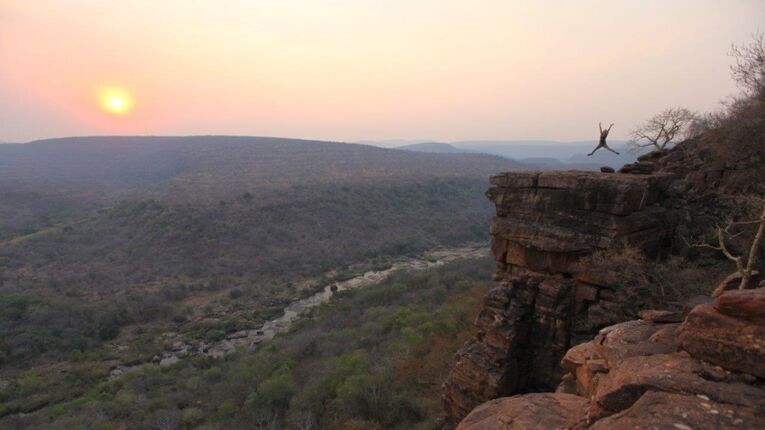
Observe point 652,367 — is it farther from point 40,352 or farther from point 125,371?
point 40,352

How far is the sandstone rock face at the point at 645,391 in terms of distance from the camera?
4676 millimetres

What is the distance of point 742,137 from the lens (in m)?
13.7

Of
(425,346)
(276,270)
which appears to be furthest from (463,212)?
(425,346)

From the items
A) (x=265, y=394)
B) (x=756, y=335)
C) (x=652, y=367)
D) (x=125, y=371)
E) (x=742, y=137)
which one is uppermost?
A: (x=742, y=137)

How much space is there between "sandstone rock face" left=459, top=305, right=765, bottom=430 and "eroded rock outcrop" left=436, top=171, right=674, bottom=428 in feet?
12.4

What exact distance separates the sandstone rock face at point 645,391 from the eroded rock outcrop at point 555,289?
3.78 metres

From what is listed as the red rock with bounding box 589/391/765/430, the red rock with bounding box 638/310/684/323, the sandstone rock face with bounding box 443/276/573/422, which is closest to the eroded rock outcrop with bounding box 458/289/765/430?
the red rock with bounding box 589/391/765/430

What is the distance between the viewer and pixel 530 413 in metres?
7.12

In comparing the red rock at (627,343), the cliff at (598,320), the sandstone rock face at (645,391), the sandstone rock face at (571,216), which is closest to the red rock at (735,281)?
the cliff at (598,320)

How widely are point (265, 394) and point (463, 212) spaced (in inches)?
2143

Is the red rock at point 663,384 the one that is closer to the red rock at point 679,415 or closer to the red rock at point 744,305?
the red rock at point 679,415

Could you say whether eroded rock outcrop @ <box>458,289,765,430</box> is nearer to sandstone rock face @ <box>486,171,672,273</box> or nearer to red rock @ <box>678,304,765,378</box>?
red rock @ <box>678,304,765,378</box>

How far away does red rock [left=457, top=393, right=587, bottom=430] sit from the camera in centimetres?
671

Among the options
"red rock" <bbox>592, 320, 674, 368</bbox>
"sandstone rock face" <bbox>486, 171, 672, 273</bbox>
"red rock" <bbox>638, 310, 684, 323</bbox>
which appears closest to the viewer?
"red rock" <bbox>592, 320, 674, 368</bbox>
